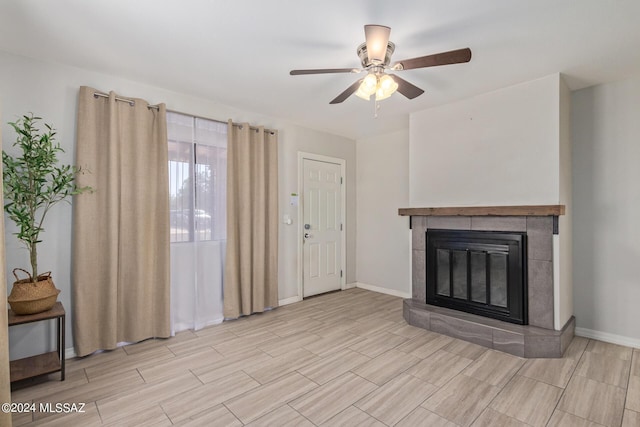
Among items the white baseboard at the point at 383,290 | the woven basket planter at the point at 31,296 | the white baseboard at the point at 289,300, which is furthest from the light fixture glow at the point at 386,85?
the white baseboard at the point at 383,290

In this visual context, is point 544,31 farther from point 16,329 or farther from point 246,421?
Result: point 16,329

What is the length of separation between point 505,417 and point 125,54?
12.5 feet

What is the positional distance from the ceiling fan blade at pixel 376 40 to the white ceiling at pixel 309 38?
0.22 m

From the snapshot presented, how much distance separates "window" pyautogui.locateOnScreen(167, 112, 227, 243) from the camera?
3217 millimetres

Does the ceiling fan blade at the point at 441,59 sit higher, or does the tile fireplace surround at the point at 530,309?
the ceiling fan blade at the point at 441,59

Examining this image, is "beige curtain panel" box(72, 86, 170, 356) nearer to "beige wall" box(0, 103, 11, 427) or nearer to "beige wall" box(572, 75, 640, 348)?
"beige wall" box(0, 103, 11, 427)

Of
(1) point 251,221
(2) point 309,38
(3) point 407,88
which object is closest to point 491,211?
(3) point 407,88

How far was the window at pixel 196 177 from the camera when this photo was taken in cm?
322

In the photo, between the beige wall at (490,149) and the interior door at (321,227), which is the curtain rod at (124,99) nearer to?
the interior door at (321,227)

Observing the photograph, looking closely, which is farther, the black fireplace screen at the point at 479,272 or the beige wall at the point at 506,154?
the black fireplace screen at the point at 479,272

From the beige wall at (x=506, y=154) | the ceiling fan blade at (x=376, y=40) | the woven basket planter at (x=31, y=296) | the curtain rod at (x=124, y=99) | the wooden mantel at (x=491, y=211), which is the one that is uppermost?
the curtain rod at (x=124, y=99)

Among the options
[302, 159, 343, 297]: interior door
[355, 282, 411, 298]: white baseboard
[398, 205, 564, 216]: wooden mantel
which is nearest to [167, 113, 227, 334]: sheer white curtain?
[302, 159, 343, 297]: interior door

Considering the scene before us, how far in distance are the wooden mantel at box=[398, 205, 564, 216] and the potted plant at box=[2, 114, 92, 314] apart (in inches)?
133

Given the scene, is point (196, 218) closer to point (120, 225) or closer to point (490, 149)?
point (120, 225)
